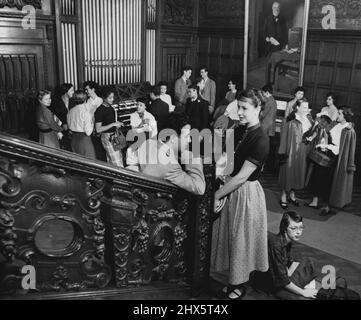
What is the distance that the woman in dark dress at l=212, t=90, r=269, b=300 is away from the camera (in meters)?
2.90

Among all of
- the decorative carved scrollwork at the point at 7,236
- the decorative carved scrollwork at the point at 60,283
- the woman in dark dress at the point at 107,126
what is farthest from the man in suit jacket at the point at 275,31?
the decorative carved scrollwork at the point at 7,236

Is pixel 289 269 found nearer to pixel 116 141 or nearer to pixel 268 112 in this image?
pixel 116 141

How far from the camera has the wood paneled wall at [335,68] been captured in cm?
670

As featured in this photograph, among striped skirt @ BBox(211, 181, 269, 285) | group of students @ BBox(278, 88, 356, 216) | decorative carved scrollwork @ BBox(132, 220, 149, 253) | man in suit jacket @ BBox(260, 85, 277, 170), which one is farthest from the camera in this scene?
man in suit jacket @ BBox(260, 85, 277, 170)

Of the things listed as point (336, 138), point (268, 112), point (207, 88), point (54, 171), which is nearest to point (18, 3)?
point (207, 88)

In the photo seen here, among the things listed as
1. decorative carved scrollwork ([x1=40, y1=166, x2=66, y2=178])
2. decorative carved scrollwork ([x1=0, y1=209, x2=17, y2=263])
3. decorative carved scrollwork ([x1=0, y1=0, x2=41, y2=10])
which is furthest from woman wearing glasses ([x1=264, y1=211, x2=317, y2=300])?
decorative carved scrollwork ([x1=0, y1=0, x2=41, y2=10])

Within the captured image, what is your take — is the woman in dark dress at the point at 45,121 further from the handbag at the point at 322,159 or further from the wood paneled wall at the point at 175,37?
the wood paneled wall at the point at 175,37

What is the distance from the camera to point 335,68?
274 inches

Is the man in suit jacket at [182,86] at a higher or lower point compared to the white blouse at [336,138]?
higher

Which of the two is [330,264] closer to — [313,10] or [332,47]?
[332,47]

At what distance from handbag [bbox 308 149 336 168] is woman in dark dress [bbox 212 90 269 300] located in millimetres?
2617

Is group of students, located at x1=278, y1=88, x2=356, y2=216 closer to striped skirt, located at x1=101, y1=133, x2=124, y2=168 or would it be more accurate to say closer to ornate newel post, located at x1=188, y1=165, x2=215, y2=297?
striped skirt, located at x1=101, y1=133, x2=124, y2=168

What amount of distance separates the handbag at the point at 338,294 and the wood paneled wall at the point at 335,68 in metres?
3.92

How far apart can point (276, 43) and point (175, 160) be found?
5773mm
